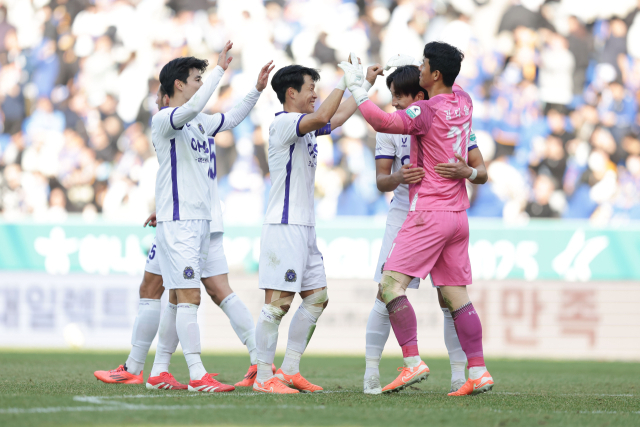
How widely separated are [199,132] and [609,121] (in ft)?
30.2

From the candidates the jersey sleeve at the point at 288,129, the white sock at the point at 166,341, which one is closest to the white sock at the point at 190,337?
the white sock at the point at 166,341

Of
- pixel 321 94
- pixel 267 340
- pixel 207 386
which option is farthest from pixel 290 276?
pixel 321 94

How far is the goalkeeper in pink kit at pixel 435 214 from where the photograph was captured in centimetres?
422

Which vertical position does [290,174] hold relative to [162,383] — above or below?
above

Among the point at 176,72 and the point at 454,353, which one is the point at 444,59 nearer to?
the point at 176,72

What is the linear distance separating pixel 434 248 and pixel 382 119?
80 centimetres

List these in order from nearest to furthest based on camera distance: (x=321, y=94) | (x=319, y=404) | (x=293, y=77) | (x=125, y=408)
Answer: (x=125, y=408)
(x=319, y=404)
(x=293, y=77)
(x=321, y=94)

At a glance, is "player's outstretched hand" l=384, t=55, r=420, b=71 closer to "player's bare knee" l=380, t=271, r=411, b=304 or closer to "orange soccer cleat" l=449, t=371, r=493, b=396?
"player's bare knee" l=380, t=271, r=411, b=304

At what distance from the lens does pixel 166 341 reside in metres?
4.83

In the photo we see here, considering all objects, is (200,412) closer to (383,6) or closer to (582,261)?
(582,261)

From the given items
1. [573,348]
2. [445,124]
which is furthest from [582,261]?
[445,124]

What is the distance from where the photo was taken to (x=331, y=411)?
3486 millimetres

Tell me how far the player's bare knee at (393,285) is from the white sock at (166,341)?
147 centimetres

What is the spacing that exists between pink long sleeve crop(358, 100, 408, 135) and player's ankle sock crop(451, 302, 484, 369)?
1.12 m
